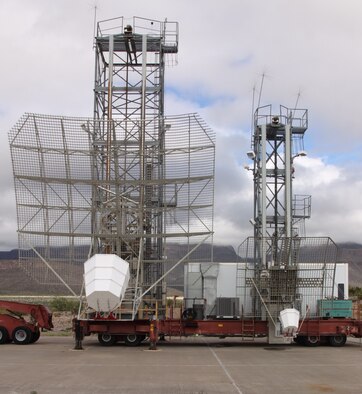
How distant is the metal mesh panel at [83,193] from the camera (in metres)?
26.8

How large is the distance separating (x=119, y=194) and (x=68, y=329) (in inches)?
701

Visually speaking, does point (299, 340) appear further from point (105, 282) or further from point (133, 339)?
point (105, 282)

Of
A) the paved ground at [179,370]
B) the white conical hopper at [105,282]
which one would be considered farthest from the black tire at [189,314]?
the white conical hopper at [105,282]

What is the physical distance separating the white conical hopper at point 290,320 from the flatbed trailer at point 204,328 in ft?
7.35

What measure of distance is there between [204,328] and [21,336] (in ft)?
29.4

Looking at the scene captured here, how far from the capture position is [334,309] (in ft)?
96.4

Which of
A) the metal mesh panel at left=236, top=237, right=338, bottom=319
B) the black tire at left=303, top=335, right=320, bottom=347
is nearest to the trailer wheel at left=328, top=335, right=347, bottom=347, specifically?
the black tire at left=303, top=335, right=320, bottom=347

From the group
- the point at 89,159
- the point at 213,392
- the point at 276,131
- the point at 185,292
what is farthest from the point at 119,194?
the point at 213,392

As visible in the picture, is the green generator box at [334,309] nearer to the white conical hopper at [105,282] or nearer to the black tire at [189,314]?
the black tire at [189,314]

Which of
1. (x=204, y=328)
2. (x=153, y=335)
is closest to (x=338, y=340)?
(x=204, y=328)

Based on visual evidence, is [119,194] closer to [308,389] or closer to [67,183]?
[67,183]

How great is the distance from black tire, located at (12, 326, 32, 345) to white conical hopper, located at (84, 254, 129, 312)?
7.28 m

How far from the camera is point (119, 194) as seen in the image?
89.0 ft

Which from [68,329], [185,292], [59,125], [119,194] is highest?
[59,125]
